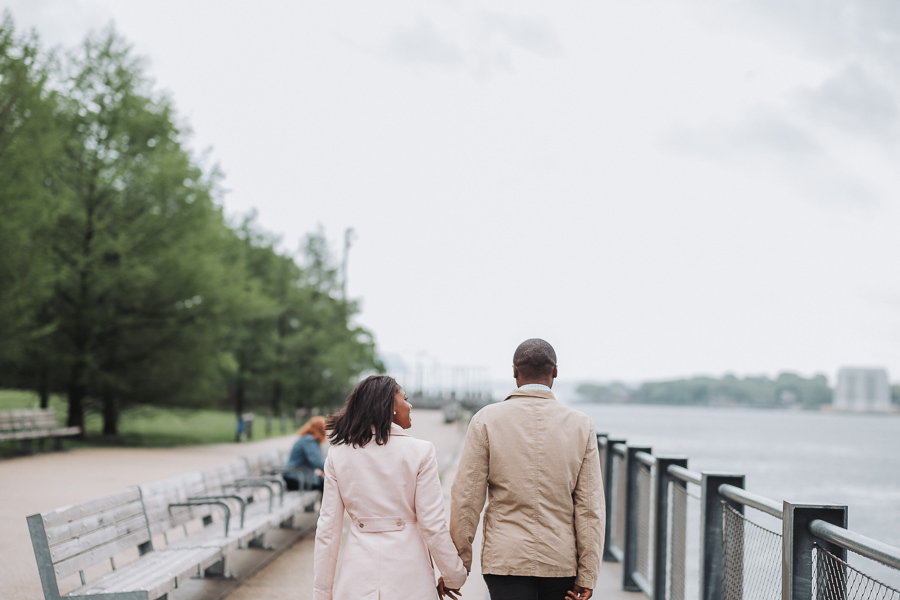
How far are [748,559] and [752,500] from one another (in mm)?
493

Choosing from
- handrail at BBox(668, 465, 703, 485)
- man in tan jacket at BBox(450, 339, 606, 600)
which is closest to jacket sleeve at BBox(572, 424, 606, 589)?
man in tan jacket at BBox(450, 339, 606, 600)

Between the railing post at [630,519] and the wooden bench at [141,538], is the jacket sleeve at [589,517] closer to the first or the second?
the wooden bench at [141,538]

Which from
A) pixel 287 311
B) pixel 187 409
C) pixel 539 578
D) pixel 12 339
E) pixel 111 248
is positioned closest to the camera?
pixel 539 578

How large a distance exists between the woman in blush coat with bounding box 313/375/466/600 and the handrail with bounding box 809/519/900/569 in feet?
4.92

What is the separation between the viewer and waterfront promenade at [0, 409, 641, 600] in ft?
22.4

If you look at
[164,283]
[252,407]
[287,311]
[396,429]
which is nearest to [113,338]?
[164,283]

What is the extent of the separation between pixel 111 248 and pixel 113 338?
8.26 feet

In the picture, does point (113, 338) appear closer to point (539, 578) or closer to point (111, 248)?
point (111, 248)

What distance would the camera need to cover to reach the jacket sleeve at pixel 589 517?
355 centimetres

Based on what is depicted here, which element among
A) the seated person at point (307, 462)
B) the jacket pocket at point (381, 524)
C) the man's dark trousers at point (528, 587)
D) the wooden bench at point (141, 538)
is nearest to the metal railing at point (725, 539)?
the man's dark trousers at point (528, 587)

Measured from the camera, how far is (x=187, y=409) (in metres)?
26.8

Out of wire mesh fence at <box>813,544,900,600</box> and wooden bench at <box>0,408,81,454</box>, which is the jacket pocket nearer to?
wire mesh fence at <box>813,544,900,600</box>

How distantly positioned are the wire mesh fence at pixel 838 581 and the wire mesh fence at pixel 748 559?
0.36 m

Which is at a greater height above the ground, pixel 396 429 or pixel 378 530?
pixel 396 429
